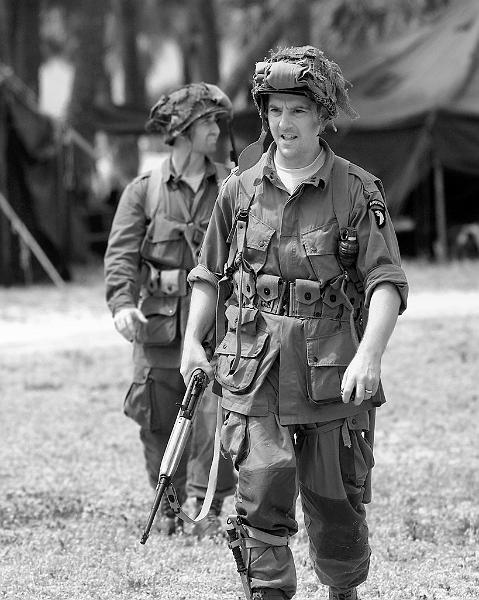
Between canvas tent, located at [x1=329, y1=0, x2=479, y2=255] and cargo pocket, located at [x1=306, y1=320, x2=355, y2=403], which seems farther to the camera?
canvas tent, located at [x1=329, y1=0, x2=479, y2=255]

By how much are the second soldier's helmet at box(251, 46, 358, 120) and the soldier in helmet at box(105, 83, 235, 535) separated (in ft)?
5.27

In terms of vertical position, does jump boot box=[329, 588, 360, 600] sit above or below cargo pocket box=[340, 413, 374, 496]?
below

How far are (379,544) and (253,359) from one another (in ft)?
5.89

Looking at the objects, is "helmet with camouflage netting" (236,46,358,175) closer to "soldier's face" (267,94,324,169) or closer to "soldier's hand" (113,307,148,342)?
"soldier's face" (267,94,324,169)

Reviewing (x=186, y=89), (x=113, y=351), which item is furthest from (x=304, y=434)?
(x=113, y=351)

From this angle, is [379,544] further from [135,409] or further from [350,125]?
[350,125]

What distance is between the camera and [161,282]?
5910mm

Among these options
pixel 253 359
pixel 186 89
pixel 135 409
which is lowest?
pixel 135 409

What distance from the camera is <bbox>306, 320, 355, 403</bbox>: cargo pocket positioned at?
Answer: 4109mm

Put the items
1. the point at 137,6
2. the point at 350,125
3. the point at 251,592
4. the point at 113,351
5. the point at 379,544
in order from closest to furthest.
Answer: the point at 251,592
the point at 379,544
the point at 113,351
the point at 350,125
the point at 137,6

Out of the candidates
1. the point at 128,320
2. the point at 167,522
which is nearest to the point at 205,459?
the point at 167,522

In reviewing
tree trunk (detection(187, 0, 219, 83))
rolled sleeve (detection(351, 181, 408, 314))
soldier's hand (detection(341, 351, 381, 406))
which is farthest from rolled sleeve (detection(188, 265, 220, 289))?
tree trunk (detection(187, 0, 219, 83))

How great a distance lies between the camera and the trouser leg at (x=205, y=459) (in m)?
5.95

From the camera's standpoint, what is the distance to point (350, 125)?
→ 1822 cm
